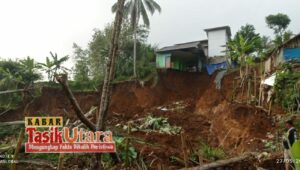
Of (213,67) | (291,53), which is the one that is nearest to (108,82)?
(291,53)

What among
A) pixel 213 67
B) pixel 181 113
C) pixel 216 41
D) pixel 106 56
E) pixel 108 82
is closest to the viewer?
pixel 108 82

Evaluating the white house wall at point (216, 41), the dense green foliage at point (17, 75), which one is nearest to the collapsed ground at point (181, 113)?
the dense green foliage at point (17, 75)

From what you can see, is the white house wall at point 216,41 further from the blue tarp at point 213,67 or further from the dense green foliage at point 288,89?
the dense green foliage at point 288,89

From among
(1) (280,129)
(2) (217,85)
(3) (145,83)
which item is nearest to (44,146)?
(1) (280,129)

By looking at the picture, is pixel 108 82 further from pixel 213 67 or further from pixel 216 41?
pixel 216 41

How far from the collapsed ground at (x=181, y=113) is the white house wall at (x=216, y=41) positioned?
2.72m

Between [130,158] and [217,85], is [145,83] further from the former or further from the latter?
[130,158]

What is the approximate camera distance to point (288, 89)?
446 inches

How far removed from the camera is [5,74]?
1850 centimetres

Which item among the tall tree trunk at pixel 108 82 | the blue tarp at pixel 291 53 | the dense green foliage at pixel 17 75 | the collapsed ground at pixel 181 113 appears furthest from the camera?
the dense green foliage at pixel 17 75

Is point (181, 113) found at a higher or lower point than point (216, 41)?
lower

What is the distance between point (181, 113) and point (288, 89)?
592 cm

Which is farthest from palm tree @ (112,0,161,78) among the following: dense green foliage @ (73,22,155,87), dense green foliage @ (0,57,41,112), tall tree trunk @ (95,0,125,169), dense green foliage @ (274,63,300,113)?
tall tree trunk @ (95,0,125,169)

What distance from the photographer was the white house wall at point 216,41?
1056 inches
